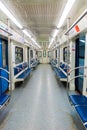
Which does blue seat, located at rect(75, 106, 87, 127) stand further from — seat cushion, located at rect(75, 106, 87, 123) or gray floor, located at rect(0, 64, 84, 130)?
gray floor, located at rect(0, 64, 84, 130)

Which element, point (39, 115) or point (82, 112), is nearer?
point (82, 112)

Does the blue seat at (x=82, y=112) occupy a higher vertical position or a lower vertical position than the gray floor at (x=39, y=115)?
higher

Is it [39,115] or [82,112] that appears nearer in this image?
[82,112]

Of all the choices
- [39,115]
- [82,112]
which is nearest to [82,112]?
[82,112]

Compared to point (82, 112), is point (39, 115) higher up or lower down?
lower down

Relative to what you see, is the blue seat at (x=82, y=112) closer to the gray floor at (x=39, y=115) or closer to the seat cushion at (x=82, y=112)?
the seat cushion at (x=82, y=112)

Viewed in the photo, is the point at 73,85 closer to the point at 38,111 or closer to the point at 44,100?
the point at 44,100

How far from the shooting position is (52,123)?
2.80m

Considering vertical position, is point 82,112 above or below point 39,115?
above

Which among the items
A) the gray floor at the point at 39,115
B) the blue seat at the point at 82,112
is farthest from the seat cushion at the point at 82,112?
the gray floor at the point at 39,115

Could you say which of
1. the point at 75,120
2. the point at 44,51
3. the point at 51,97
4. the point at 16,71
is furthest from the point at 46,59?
the point at 75,120

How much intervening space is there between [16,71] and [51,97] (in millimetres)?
2679

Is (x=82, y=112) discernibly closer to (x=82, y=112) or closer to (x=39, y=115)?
(x=82, y=112)

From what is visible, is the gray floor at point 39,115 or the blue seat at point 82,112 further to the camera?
the gray floor at point 39,115
